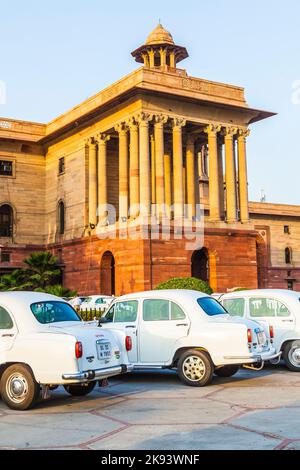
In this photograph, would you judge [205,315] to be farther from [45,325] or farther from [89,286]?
[89,286]

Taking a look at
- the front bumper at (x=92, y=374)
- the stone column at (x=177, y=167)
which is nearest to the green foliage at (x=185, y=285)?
the stone column at (x=177, y=167)

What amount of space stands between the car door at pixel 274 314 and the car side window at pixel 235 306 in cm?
21

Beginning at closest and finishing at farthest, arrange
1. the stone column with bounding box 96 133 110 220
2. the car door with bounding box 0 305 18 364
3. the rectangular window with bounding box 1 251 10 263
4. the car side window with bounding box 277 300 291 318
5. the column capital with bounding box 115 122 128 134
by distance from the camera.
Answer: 1. the car door with bounding box 0 305 18 364
2. the car side window with bounding box 277 300 291 318
3. the column capital with bounding box 115 122 128 134
4. the stone column with bounding box 96 133 110 220
5. the rectangular window with bounding box 1 251 10 263

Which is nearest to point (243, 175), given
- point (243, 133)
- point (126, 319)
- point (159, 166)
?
point (243, 133)

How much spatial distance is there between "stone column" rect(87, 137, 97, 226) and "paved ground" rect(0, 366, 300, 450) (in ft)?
88.7

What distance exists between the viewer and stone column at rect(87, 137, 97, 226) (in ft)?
125

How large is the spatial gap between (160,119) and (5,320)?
2667 centimetres

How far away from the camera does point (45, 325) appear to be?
30.8 feet

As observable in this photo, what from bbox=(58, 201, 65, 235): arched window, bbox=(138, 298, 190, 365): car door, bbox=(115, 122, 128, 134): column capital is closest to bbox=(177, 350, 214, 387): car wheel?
bbox=(138, 298, 190, 365): car door

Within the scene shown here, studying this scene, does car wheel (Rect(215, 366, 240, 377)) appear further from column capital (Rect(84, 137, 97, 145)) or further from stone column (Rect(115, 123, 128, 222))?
column capital (Rect(84, 137, 97, 145))

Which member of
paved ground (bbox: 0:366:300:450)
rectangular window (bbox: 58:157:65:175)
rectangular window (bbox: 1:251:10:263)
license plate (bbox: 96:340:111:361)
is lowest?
paved ground (bbox: 0:366:300:450)
